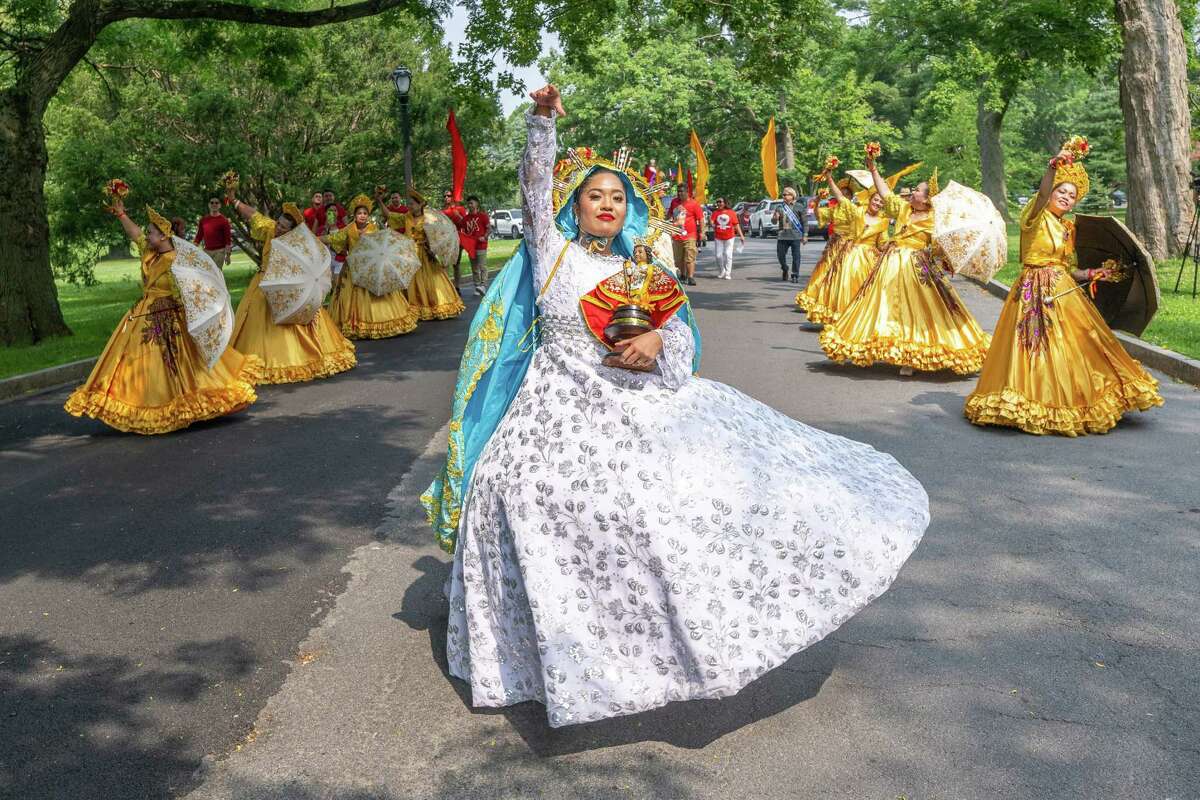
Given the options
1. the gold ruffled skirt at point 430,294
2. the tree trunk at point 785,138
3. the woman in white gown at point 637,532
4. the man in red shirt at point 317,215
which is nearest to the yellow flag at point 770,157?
the gold ruffled skirt at point 430,294

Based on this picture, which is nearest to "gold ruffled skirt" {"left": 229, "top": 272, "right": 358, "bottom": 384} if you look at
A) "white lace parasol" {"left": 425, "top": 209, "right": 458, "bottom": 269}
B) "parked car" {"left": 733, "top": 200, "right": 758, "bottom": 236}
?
"white lace parasol" {"left": 425, "top": 209, "right": 458, "bottom": 269}

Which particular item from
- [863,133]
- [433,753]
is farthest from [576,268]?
[863,133]

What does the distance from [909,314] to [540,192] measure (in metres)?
7.44

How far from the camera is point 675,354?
380cm

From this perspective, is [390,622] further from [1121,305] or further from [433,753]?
[1121,305]

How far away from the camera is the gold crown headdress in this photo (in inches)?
156

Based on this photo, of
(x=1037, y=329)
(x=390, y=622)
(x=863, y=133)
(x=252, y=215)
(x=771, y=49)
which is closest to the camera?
(x=390, y=622)

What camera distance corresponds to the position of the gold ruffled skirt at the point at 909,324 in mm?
10375

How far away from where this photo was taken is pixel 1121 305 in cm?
848

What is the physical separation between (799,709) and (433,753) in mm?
1257

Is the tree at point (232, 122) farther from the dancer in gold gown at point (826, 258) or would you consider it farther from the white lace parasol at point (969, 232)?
the white lace parasol at point (969, 232)

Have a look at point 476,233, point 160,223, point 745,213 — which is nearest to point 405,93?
point 476,233

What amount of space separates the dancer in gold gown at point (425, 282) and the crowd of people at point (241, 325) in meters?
0.02

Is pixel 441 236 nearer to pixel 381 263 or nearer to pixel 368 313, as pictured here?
pixel 381 263
